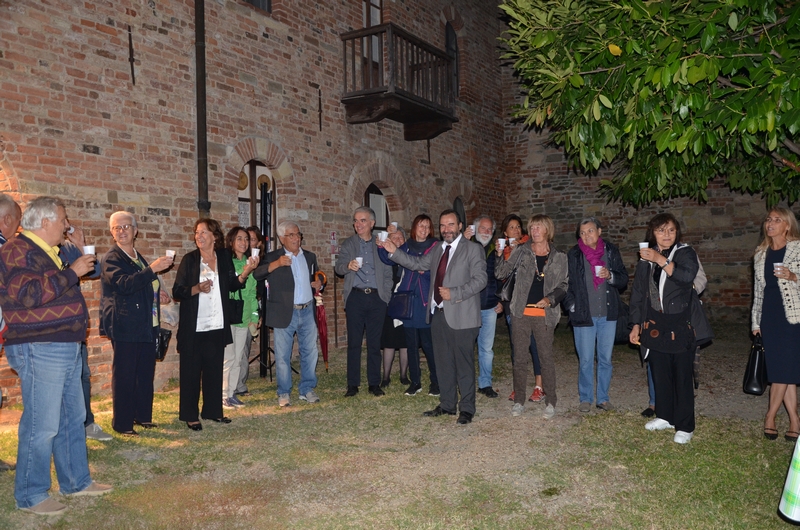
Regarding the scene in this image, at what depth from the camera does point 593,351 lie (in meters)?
5.91

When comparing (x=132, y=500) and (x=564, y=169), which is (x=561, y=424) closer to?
(x=132, y=500)

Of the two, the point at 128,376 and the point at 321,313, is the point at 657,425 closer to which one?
the point at 321,313

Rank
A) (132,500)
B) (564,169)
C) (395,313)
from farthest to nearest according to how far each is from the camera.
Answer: (564,169) < (395,313) < (132,500)

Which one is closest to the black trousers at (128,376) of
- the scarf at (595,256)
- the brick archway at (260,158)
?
the brick archway at (260,158)

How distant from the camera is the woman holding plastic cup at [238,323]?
6340mm

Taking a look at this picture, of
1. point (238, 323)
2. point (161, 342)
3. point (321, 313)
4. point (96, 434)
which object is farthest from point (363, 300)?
point (96, 434)

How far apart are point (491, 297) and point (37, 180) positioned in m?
4.85

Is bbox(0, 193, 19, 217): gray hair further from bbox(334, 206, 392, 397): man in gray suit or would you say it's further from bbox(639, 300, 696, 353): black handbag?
bbox(639, 300, 696, 353): black handbag

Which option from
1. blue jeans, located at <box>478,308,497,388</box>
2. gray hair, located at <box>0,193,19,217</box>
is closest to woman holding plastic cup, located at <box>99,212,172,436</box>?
gray hair, located at <box>0,193,19,217</box>

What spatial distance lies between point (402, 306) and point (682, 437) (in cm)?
291

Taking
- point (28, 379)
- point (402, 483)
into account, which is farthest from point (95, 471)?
point (402, 483)

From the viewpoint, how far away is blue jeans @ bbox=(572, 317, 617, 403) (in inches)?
229

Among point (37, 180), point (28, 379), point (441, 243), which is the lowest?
point (28, 379)

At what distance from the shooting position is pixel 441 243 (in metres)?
6.03
